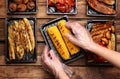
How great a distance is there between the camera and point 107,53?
1.25m

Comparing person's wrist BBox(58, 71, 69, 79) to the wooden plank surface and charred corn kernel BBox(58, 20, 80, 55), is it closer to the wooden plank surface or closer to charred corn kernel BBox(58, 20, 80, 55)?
charred corn kernel BBox(58, 20, 80, 55)

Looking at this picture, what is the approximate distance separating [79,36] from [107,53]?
15 cm

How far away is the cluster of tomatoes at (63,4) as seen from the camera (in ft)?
4.38

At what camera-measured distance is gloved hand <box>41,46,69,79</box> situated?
4.25 feet

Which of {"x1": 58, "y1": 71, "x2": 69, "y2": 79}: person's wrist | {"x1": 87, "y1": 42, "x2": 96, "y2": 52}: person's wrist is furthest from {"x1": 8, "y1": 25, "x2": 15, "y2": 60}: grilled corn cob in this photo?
{"x1": 87, "y1": 42, "x2": 96, "y2": 52}: person's wrist

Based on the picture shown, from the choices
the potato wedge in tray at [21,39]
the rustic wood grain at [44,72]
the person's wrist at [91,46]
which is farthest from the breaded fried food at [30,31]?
the person's wrist at [91,46]

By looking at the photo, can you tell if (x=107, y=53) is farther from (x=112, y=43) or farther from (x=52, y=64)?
(x=52, y=64)

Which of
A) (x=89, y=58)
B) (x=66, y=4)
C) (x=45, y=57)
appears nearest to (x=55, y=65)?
(x=45, y=57)

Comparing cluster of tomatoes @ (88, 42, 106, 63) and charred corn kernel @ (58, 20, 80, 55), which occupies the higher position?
charred corn kernel @ (58, 20, 80, 55)

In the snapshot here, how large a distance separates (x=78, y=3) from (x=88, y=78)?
364 mm

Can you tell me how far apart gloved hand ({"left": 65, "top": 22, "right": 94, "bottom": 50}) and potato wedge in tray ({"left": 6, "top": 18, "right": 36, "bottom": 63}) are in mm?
179

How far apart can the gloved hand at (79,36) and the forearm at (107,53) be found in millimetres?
26

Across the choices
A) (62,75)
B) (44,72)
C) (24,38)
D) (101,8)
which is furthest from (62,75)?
(101,8)

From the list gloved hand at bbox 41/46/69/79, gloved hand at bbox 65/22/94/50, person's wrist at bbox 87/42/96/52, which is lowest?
gloved hand at bbox 41/46/69/79
